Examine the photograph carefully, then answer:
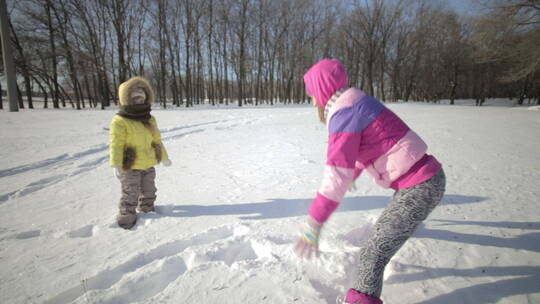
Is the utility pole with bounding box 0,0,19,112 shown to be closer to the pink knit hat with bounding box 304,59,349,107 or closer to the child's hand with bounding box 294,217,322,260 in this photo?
the pink knit hat with bounding box 304,59,349,107

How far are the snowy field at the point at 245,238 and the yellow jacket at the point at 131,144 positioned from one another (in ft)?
2.03

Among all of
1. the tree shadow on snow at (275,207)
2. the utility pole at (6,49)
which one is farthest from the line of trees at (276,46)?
the tree shadow on snow at (275,207)

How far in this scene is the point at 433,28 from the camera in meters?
28.3

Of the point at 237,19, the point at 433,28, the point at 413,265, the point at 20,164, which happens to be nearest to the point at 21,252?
the point at 413,265

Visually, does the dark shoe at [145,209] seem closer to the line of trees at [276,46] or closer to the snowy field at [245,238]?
the snowy field at [245,238]

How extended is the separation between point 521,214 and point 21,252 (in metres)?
4.83

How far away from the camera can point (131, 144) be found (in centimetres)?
246

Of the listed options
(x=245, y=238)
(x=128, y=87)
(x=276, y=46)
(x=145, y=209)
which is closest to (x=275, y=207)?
(x=245, y=238)

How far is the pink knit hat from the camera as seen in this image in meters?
1.37

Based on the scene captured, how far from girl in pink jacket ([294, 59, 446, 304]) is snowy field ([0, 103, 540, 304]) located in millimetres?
412

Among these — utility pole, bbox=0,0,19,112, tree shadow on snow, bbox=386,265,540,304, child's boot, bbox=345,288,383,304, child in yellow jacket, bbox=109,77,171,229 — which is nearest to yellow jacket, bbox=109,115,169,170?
child in yellow jacket, bbox=109,77,171,229

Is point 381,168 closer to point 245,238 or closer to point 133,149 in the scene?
point 245,238

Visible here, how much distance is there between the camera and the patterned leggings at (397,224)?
49.9 inches

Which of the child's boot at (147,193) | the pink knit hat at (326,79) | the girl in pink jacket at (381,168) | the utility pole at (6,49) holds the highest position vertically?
the utility pole at (6,49)
